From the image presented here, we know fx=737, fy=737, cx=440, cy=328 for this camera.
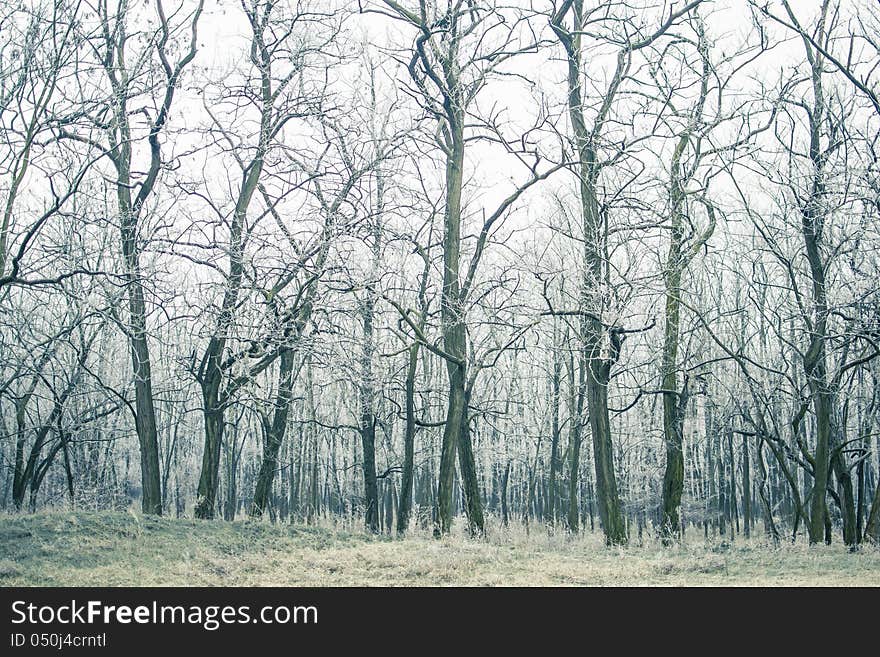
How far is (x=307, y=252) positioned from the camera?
12.9 m

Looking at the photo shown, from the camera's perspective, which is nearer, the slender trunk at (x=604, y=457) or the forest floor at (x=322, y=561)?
the forest floor at (x=322, y=561)

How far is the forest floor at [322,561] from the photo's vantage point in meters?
8.01

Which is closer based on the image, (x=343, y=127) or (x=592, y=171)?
(x=592, y=171)

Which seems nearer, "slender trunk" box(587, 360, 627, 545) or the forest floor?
the forest floor

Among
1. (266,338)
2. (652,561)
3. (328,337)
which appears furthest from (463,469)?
(652,561)

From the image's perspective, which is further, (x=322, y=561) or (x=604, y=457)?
(x=604, y=457)

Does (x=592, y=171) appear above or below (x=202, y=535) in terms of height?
above

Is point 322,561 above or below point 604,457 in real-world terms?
below

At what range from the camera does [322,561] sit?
916cm

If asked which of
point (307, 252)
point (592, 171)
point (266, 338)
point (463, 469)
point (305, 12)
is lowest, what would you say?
point (463, 469)

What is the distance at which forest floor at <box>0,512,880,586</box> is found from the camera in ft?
26.3

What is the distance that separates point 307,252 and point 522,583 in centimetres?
716

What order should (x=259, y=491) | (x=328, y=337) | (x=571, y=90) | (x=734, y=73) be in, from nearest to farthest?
1. (x=571, y=90)
2. (x=734, y=73)
3. (x=328, y=337)
4. (x=259, y=491)

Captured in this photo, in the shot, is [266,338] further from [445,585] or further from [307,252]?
[445,585]
